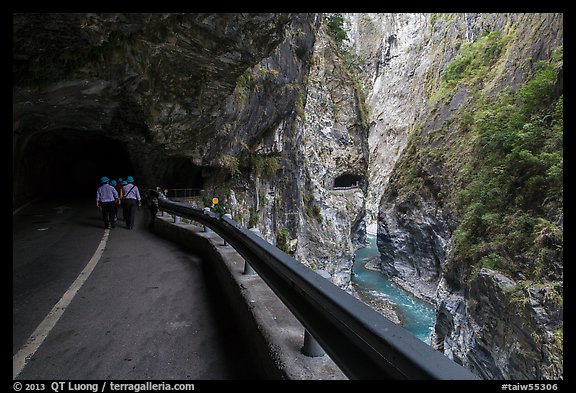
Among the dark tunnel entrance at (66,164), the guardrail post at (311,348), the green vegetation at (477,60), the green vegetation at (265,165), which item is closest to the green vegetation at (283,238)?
the green vegetation at (265,165)

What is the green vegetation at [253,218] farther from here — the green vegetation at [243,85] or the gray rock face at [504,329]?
the gray rock face at [504,329]

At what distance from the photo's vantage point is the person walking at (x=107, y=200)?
920cm

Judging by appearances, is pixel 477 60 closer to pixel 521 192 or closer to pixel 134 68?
pixel 521 192

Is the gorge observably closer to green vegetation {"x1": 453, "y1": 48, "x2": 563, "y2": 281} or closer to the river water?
green vegetation {"x1": 453, "y1": 48, "x2": 563, "y2": 281}

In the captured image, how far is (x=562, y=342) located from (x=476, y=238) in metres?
7.70

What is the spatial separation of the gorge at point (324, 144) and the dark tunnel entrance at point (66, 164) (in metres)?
0.18

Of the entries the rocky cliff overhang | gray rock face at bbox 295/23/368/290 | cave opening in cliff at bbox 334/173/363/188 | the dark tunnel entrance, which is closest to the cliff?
cave opening in cliff at bbox 334/173/363/188

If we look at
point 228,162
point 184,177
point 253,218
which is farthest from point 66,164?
point 253,218

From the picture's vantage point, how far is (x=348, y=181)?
145 ft

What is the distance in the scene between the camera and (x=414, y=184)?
112ft

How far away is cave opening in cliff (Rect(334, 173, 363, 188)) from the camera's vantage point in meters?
43.1

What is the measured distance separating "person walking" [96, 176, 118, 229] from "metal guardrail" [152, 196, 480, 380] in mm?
8294

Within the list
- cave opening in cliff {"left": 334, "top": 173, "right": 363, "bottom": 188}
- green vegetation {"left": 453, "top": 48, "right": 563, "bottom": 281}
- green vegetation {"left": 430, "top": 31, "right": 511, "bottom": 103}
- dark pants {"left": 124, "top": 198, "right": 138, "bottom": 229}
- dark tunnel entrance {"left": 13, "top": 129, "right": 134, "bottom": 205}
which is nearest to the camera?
dark pants {"left": 124, "top": 198, "right": 138, "bottom": 229}
